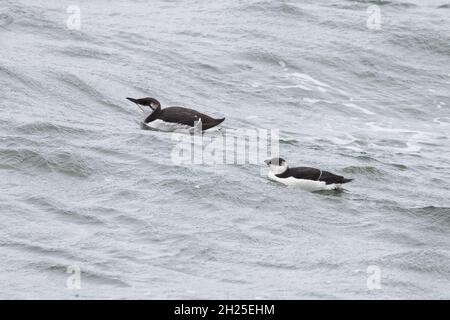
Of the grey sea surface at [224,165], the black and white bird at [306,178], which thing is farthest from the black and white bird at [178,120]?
the black and white bird at [306,178]

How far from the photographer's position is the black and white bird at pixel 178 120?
2058 cm

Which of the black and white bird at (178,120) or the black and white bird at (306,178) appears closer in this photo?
the black and white bird at (306,178)

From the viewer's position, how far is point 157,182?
1700cm

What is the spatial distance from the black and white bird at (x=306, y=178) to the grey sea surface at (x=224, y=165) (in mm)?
156

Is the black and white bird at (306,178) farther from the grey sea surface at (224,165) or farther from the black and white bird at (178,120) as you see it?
the black and white bird at (178,120)

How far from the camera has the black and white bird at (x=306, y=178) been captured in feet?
57.6

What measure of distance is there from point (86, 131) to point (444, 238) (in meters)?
6.85

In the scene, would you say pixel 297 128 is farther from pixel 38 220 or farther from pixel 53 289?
pixel 53 289

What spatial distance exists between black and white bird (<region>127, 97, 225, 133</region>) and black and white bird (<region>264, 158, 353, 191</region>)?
2964 millimetres

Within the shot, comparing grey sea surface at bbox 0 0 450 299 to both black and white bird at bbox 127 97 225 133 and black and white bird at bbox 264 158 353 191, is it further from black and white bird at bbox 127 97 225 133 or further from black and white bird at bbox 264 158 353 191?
black and white bird at bbox 127 97 225 133

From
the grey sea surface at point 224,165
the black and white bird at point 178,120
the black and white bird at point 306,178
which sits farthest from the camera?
the black and white bird at point 178,120

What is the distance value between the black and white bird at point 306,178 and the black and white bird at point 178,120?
296 cm

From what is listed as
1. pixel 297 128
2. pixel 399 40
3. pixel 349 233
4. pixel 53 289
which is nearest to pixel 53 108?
pixel 297 128

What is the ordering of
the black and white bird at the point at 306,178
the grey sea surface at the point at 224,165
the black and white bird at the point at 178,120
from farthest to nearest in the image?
the black and white bird at the point at 178,120, the black and white bird at the point at 306,178, the grey sea surface at the point at 224,165
